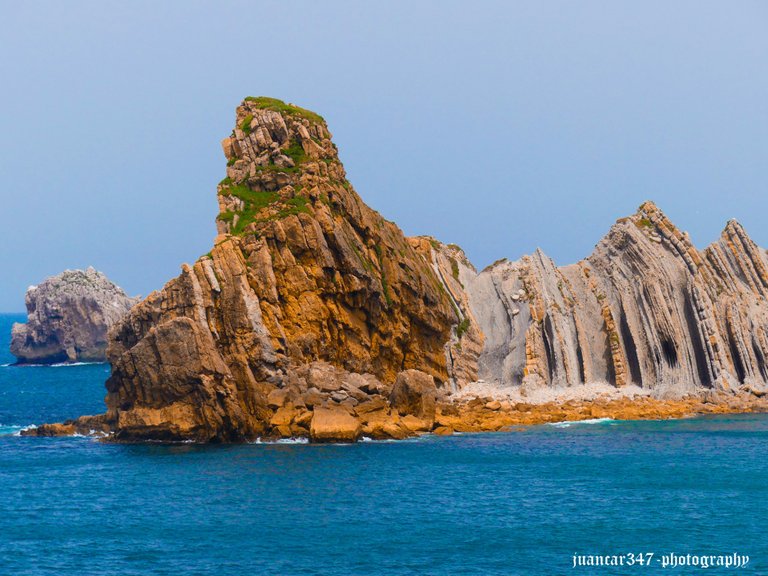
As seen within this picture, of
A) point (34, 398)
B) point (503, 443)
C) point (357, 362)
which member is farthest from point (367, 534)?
point (34, 398)

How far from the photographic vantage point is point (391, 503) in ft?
216

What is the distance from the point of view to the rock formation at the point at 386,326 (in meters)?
89.5

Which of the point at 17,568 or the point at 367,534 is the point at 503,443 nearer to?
the point at 367,534

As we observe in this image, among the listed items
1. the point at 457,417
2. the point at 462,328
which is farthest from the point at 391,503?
the point at 462,328

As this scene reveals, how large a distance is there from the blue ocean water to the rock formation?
17.8ft

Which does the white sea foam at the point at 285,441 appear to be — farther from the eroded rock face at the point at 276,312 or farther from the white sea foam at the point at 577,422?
the white sea foam at the point at 577,422

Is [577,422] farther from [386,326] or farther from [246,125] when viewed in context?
[246,125]

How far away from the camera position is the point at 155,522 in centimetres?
6212

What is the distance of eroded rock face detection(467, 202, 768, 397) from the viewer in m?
110

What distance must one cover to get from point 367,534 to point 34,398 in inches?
3520

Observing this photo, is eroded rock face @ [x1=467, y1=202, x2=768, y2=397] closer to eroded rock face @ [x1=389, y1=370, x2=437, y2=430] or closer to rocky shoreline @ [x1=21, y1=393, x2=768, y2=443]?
rocky shoreline @ [x1=21, y1=393, x2=768, y2=443]

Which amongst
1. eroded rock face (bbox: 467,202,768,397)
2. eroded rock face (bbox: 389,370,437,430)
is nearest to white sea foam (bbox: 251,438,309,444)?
eroded rock face (bbox: 389,370,437,430)

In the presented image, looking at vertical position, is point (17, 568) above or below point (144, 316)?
below

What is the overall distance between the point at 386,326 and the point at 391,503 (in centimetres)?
4000
